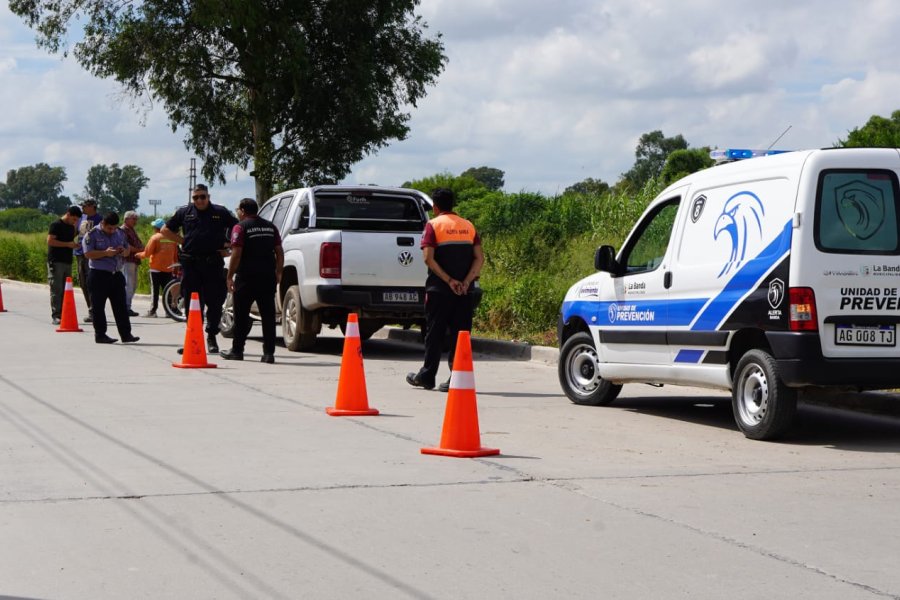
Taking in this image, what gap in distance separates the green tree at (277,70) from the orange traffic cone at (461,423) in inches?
1069

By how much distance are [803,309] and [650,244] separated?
225 cm

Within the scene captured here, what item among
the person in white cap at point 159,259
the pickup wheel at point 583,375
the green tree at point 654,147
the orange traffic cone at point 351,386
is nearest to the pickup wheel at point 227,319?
the person in white cap at point 159,259

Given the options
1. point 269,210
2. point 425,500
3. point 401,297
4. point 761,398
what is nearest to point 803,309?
point 761,398

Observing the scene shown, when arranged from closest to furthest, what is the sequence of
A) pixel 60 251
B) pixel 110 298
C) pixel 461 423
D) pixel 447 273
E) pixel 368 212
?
pixel 461 423 < pixel 447 273 < pixel 368 212 < pixel 110 298 < pixel 60 251

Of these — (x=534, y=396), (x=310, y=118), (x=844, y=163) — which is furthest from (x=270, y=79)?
(x=844, y=163)

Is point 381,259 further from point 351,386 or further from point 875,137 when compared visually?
point 875,137

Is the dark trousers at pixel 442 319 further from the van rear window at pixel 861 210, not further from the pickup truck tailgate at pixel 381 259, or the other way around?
the van rear window at pixel 861 210

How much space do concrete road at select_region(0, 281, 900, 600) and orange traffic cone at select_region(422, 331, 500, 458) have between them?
0.20 meters

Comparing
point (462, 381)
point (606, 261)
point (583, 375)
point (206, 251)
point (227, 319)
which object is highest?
point (206, 251)

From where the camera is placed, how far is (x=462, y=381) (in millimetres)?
8828

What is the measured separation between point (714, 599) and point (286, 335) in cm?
1253

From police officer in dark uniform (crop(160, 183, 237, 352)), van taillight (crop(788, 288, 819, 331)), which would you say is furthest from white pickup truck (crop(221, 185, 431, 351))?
van taillight (crop(788, 288, 819, 331))

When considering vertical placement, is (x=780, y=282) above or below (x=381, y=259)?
below

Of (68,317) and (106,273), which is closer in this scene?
(106,273)
